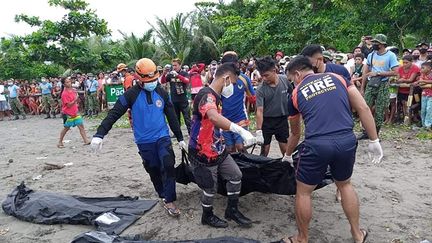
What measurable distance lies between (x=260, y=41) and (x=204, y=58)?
10.1 m

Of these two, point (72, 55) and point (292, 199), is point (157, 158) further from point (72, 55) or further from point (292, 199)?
point (72, 55)

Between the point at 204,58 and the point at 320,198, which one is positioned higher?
the point at 204,58

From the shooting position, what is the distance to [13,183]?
695cm

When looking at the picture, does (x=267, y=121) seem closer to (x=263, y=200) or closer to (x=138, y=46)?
(x=263, y=200)

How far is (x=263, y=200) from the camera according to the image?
5.20 m

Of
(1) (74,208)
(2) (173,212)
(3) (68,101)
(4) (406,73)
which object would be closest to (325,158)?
(2) (173,212)

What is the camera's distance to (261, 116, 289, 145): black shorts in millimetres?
5867

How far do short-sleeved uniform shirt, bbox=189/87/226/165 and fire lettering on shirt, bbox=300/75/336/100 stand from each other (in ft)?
3.12

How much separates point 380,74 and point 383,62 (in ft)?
0.81

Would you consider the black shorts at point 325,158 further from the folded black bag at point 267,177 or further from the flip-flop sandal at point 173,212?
the flip-flop sandal at point 173,212

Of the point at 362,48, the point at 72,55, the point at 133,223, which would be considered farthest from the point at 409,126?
the point at 72,55

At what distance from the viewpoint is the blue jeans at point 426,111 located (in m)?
9.02

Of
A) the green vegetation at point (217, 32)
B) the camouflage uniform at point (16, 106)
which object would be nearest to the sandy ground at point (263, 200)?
the green vegetation at point (217, 32)

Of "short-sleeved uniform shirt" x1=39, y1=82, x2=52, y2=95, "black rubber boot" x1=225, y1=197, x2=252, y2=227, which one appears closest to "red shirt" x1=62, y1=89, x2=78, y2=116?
"black rubber boot" x1=225, y1=197, x2=252, y2=227
